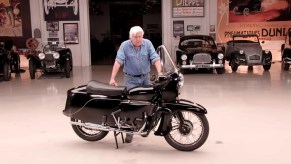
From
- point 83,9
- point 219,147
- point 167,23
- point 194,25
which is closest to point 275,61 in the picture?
point 194,25

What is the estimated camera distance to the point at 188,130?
168 inches

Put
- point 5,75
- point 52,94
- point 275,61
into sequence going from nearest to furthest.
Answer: point 52,94
point 5,75
point 275,61

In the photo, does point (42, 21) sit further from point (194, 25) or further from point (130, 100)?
point (130, 100)

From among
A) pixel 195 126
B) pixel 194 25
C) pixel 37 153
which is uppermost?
pixel 194 25

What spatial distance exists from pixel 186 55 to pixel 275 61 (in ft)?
15.5

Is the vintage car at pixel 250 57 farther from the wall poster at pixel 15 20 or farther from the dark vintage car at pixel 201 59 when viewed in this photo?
the wall poster at pixel 15 20

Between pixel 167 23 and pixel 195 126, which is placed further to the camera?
pixel 167 23

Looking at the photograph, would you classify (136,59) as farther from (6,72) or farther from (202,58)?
(6,72)

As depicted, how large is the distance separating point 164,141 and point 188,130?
548 millimetres

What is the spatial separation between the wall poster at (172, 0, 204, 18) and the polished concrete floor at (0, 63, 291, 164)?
215 inches

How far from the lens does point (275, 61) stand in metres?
13.8

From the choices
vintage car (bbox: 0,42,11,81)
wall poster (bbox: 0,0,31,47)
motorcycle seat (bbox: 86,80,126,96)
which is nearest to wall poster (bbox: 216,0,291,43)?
wall poster (bbox: 0,0,31,47)

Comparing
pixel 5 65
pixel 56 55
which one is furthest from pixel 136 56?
pixel 5 65

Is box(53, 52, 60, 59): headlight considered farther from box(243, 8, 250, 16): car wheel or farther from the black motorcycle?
box(243, 8, 250, 16): car wheel
